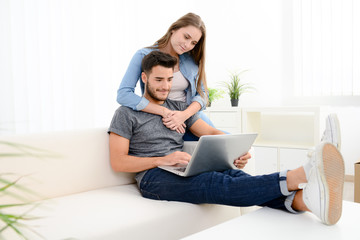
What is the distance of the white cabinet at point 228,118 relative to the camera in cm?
336

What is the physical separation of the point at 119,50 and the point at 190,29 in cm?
172

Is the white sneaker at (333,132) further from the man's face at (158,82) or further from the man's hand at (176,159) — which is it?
the man's face at (158,82)

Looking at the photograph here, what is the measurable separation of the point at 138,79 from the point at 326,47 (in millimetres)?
2230

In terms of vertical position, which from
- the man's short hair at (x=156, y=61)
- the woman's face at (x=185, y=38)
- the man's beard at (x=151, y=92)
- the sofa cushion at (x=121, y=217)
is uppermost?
the woman's face at (x=185, y=38)

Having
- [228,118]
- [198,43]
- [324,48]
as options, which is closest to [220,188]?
[198,43]

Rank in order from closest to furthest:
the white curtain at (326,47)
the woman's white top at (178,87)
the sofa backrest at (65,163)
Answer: the sofa backrest at (65,163), the woman's white top at (178,87), the white curtain at (326,47)

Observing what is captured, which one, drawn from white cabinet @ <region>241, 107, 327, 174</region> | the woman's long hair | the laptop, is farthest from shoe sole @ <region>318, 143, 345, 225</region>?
white cabinet @ <region>241, 107, 327, 174</region>

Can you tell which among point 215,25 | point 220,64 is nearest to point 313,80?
point 220,64

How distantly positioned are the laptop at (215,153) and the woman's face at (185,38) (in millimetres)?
701

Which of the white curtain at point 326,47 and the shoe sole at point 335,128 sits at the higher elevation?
the white curtain at point 326,47

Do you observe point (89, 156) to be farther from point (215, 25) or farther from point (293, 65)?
point (215, 25)

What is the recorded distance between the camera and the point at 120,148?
65.2 inches

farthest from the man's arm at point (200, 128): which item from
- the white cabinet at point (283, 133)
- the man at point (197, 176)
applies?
the white cabinet at point (283, 133)

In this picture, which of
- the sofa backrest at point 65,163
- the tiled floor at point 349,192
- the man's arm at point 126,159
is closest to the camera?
the sofa backrest at point 65,163
